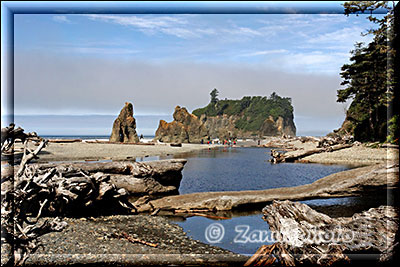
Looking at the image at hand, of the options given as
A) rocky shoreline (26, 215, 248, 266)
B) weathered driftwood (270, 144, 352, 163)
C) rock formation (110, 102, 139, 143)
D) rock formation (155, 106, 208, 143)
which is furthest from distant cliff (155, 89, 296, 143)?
weathered driftwood (270, 144, 352, 163)

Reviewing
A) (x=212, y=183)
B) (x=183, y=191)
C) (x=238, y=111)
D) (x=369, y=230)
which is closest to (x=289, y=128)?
(x=238, y=111)

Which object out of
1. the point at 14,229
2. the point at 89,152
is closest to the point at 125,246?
the point at 14,229

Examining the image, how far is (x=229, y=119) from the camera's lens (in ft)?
38.0

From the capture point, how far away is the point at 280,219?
629 cm

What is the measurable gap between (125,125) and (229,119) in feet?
14.5

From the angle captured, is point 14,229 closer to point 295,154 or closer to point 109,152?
point 109,152

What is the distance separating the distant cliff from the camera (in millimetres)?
9765

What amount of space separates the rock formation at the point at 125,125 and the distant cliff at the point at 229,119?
1.39 meters

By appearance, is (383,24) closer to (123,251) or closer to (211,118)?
(211,118)

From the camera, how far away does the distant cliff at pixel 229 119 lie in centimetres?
976

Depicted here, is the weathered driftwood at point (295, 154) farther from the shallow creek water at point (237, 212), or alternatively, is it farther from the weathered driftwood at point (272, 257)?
the weathered driftwood at point (272, 257)

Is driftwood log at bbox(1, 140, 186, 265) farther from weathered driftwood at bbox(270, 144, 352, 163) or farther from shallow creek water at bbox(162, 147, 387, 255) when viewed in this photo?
weathered driftwood at bbox(270, 144, 352, 163)

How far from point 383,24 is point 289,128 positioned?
506cm

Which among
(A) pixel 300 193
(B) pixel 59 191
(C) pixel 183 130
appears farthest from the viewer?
(C) pixel 183 130
